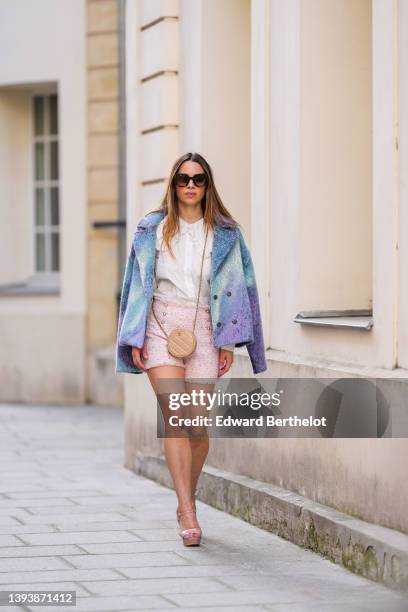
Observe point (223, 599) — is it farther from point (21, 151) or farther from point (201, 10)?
point (21, 151)

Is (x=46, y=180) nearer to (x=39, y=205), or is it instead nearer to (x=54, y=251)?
(x=39, y=205)

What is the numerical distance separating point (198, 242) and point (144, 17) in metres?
3.71

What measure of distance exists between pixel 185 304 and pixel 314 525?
1.19 m

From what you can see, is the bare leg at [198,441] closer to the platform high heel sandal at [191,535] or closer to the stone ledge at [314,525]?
the platform high heel sandal at [191,535]

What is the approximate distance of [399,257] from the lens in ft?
22.1

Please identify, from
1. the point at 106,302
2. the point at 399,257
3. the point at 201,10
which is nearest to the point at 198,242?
the point at 399,257

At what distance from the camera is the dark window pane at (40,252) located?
18.0m

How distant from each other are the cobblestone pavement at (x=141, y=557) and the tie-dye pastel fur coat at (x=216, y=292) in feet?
3.05

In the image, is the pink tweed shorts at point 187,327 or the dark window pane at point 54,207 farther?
the dark window pane at point 54,207

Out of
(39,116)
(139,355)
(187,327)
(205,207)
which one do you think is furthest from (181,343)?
(39,116)

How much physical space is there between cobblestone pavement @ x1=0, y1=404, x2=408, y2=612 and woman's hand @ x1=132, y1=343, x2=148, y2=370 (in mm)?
870

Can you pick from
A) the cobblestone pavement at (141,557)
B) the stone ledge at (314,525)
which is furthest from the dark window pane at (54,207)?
the stone ledge at (314,525)

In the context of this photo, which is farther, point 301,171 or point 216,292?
point 301,171

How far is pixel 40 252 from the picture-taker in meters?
18.0
